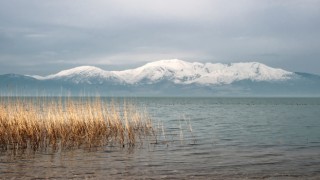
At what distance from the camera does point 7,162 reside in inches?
734

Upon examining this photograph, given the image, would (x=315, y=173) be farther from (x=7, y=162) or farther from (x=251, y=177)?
(x=7, y=162)

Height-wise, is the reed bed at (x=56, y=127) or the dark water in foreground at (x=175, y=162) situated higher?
the reed bed at (x=56, y=127)

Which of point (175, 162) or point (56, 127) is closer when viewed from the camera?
point (175, 162)

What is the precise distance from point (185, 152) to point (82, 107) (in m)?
7.52

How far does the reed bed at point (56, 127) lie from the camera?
73.4 ft

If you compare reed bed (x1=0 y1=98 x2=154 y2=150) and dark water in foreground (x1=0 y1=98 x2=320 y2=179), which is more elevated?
reed bed (x1=0 y1=98 x2=154 y2=150)

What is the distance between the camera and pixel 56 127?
79.7 feet

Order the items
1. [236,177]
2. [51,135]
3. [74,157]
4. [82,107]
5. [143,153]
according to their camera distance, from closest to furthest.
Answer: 1. [236,177]
2. [74,157]
3. [143,153]
4. [51,135]
5. [82,107]

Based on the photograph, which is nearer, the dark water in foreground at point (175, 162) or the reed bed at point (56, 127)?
the dark water in foreground at point (175, 162)

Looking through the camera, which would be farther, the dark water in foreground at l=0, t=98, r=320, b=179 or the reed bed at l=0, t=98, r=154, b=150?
the reed bed at l=0, t=98, r=154, b=150

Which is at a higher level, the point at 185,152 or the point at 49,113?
the point at 49,113

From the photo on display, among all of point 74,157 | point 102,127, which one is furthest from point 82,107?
point 74,157

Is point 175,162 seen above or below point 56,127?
below

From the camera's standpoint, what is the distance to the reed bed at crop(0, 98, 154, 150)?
73.4 feet
